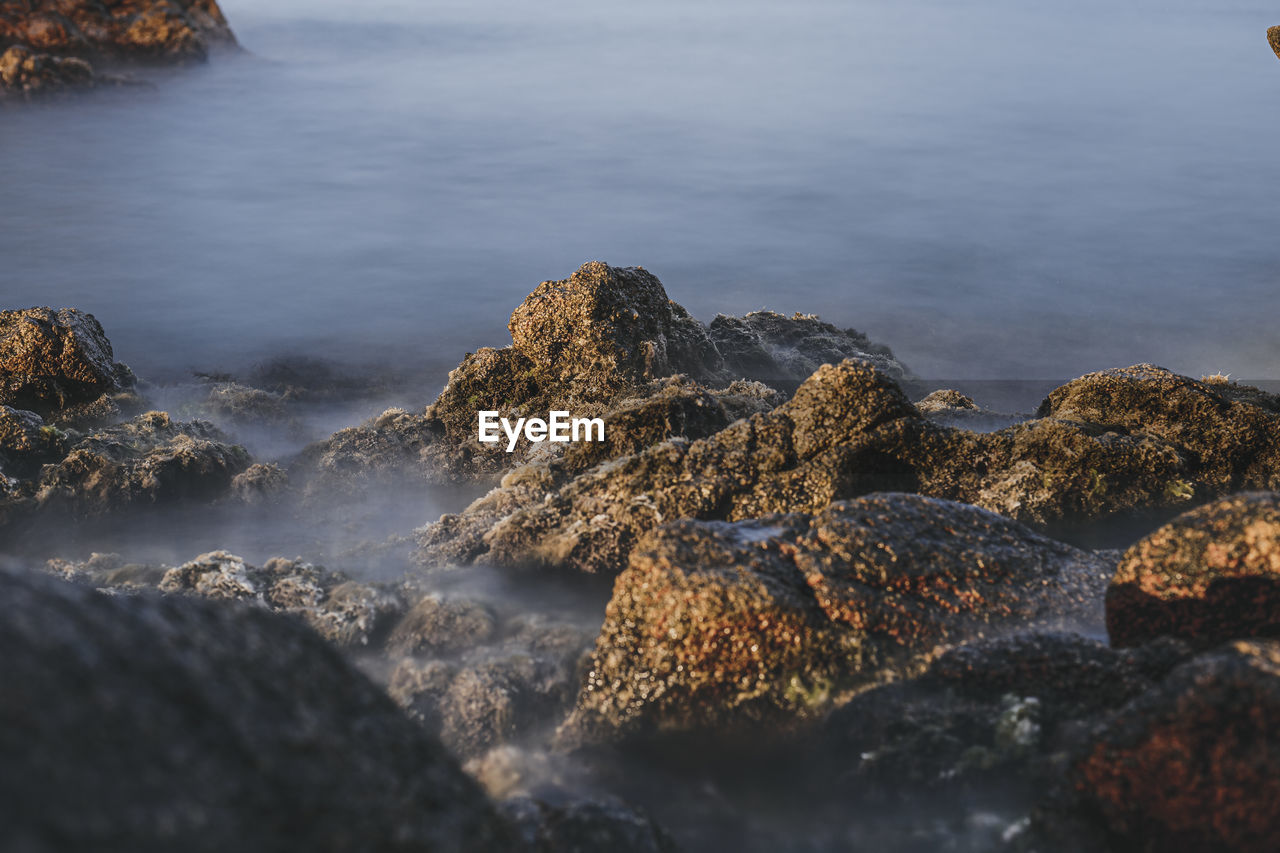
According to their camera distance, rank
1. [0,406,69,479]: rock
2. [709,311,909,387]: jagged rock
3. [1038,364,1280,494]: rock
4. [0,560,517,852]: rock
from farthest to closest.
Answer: [709,311,909,387]: jagged rock, [0,406,69,479]: rock, [1038,364,1280,494]: rock, [0,560,517,852]: rock

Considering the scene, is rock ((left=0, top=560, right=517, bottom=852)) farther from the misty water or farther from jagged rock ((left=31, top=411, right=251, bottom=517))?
jagged rock ((left=31, top=411, right=251, bottom=517))

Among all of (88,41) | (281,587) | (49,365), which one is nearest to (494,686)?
(281,587)

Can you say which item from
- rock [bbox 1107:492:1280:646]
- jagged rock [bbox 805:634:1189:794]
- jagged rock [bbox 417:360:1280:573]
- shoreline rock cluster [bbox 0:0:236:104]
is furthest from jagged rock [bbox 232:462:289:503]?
shoreline rock cluster [bbox 0:0:236:104]

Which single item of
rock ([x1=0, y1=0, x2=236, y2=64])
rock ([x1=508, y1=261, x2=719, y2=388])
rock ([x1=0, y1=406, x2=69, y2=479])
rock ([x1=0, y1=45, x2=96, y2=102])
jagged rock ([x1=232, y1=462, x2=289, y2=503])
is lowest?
jagged rock ([x1=232, y1=462, x2=289, y2=503])

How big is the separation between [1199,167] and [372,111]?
18.1 metres

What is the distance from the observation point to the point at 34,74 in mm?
22219

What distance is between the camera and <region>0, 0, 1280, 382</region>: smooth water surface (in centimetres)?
1228

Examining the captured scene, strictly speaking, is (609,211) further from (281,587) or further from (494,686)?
(494,686)

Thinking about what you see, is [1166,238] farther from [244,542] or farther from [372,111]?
[372,111]

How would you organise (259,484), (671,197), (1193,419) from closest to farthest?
(1193,419), (259,484), (671,197)

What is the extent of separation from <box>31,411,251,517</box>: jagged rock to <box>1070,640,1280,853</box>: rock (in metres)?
5.39

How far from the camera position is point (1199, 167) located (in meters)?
20.3

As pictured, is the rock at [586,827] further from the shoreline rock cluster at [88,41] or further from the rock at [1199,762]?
the shoreline rock cluster at [88,41]

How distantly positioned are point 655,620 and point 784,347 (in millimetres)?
5088
